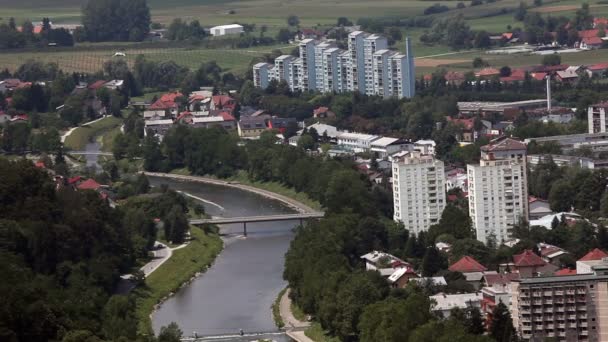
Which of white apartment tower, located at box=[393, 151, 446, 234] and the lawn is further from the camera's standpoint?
the lawn

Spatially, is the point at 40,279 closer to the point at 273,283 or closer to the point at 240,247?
the point at 273,283

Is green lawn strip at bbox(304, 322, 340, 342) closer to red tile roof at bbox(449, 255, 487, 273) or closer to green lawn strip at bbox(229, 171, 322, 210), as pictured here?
red tile roof at bbox(449, 255, 487, 273)

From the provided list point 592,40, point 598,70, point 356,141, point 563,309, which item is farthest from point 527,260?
point 592,40

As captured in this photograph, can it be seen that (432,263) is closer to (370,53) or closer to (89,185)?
(89,185)

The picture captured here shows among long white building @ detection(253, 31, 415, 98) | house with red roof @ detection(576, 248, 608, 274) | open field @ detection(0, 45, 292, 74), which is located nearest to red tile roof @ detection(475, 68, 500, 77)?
long white building @ detection(253, 31, 415, 98)

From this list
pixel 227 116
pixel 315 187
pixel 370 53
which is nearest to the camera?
pixel 315 187

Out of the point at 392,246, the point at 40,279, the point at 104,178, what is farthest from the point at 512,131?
the point at 40,279

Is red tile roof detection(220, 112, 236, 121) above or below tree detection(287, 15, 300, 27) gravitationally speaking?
above
